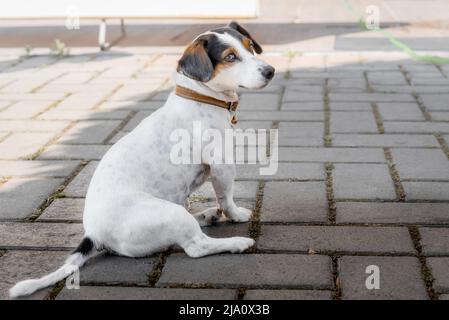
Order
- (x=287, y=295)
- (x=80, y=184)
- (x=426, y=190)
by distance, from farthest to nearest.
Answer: (x=80, y=184) → (x=426, y=190) → (x=287, y=295)

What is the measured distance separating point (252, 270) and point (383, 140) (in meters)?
2.19

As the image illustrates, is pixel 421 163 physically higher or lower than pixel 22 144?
higher

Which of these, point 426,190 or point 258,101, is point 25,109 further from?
point 426,190

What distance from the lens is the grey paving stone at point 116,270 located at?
300 centimetres

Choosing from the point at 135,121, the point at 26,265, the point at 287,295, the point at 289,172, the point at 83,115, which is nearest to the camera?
the point at 287,295

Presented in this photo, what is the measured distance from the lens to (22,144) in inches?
199

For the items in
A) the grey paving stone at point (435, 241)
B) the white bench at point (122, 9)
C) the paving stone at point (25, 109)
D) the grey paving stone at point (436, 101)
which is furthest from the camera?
the white bench at point (122, 9)

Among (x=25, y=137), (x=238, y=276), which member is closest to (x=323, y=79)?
(x=25, y=137)

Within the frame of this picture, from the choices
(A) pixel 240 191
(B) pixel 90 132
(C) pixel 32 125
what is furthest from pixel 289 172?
(C) pixel 32 125

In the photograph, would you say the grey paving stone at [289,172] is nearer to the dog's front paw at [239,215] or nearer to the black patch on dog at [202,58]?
the dog's front paw at [239,215]

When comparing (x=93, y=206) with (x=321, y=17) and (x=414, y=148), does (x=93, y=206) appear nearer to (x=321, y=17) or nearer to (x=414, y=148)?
(x=414, y=148)

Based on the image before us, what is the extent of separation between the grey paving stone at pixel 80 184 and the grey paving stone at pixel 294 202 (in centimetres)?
110

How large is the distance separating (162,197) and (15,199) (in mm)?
1167

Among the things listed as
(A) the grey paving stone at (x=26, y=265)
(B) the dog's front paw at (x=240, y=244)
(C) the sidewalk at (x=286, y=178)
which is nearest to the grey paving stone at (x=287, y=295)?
(C) the sidewalk at (x=286, y=178)
